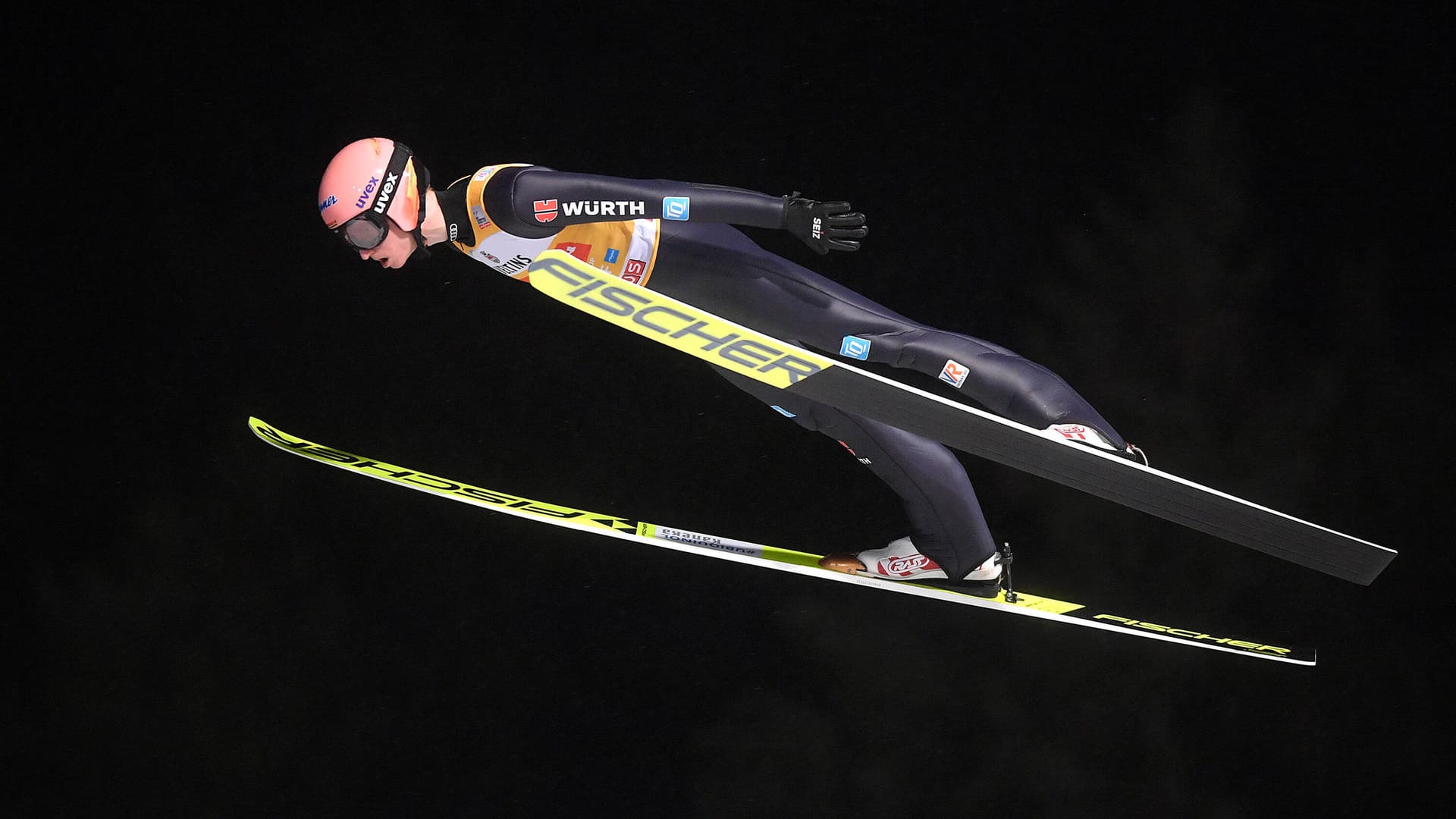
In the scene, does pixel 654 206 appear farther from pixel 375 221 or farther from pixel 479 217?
pixel 375 221

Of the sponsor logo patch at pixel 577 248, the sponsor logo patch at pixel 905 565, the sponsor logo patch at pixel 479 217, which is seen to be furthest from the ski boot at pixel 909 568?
the sponsor logo patch at pixel 479 217

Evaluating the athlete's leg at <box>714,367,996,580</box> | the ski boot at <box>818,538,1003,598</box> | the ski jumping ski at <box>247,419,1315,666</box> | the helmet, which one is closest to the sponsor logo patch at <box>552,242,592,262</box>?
the helmet

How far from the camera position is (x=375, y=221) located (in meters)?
3.06

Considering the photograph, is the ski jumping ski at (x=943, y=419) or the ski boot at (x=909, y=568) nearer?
the ski jumping ski at (x=943, y=419)

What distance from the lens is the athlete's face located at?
123 inches

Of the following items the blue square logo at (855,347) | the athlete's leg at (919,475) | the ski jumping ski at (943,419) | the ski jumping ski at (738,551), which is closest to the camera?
the ski jumping ski at (943,419)

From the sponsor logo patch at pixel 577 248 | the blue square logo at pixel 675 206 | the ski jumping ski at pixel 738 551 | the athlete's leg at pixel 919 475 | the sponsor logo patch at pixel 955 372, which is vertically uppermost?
the blue square logo at pixel 675 206

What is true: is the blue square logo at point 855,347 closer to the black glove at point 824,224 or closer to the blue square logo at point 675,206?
the black glove at point 824,224

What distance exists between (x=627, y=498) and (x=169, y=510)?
4.49ft

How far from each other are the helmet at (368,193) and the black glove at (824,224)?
89cm

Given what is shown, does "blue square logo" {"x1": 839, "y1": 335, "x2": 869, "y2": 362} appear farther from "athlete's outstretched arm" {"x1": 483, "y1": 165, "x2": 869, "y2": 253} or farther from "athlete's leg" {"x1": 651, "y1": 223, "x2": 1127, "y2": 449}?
"athlete's outstretched arm" {"x1": 483, "y1": 165, "x2": 869, "y2": 253}

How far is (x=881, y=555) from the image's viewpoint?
373 centimetres

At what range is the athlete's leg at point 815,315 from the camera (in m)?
3.20

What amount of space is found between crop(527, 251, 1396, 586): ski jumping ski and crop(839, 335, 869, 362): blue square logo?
26 centimetres
